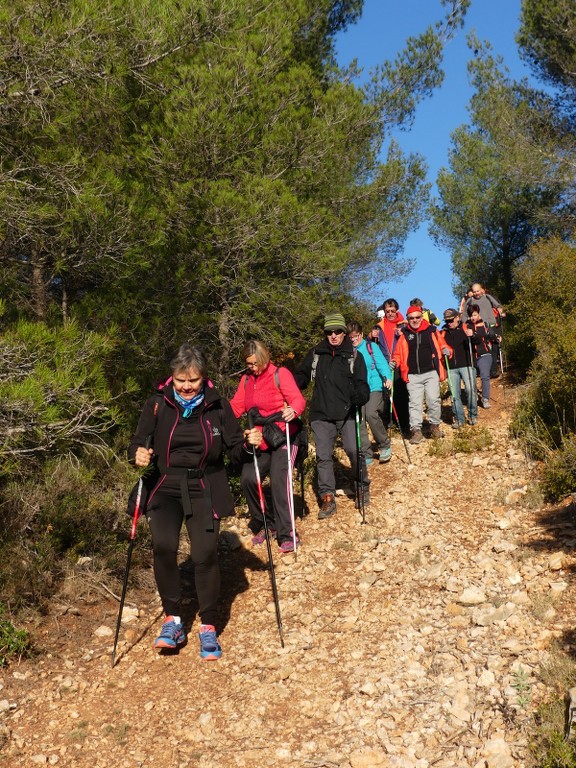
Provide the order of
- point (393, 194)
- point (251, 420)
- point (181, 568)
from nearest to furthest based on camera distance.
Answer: point (251, 420)
point (181, 568)
point (393, 194)

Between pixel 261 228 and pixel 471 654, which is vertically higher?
pixel 261 228

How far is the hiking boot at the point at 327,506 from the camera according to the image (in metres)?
8.12

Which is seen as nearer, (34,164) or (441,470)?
(34,164)

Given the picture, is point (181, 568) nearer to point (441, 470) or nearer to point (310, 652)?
point (310, 652)

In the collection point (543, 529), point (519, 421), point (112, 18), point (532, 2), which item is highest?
point (532, 2)

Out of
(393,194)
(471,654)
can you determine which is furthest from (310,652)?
(393,194)

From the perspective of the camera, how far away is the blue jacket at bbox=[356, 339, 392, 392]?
9.60 m

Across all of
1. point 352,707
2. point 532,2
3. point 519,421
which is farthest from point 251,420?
point 532,2

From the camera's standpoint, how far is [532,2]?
55.7 feet

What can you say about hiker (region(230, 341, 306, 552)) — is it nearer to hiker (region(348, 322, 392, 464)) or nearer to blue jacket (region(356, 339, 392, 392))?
hiker (region(348, 322, 392, 464))

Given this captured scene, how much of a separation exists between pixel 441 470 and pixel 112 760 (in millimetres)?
6463

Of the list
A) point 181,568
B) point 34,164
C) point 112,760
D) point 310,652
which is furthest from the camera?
point 181,568

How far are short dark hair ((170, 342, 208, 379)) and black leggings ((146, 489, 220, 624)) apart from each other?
3.01 ft

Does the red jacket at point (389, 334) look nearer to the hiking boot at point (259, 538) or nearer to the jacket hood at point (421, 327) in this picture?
the jacket hood at point (421, 327)
